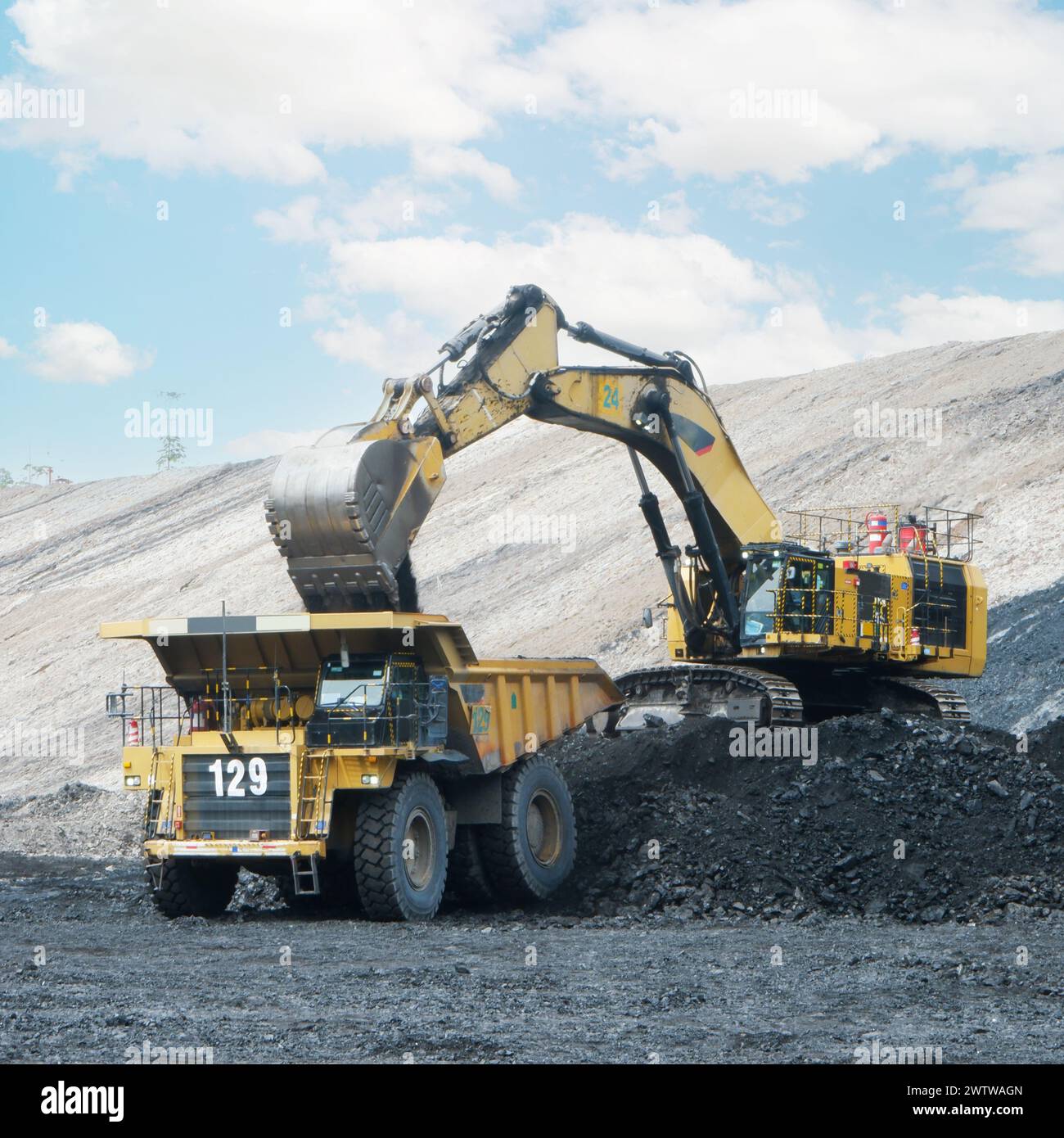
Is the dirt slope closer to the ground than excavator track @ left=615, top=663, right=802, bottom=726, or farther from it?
farther from it

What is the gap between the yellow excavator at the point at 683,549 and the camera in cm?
1217

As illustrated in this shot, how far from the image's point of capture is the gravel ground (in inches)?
300

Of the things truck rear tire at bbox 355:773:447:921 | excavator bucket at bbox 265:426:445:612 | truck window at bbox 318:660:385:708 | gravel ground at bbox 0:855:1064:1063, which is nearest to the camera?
gravel ground at bbox 0:855:1064:1063

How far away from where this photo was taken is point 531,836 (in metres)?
14.3

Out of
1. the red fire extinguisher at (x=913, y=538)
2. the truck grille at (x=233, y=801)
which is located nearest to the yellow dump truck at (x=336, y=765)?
the truck grille at (x=233, y=801)

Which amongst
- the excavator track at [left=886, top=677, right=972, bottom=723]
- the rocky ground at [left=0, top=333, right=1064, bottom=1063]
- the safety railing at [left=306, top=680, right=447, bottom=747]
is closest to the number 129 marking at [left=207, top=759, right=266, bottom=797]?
the safety railing at [left=306, top=680, right=447, bottom=747]

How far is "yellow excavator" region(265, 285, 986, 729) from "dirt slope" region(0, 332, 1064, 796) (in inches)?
449

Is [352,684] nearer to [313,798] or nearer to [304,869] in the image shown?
[313,798]

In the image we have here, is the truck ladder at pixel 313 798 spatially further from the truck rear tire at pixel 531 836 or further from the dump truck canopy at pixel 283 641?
the truck rear tire at pixel 531 836

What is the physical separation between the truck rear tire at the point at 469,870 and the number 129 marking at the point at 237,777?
2.29 m

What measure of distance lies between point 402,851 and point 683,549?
286 inches

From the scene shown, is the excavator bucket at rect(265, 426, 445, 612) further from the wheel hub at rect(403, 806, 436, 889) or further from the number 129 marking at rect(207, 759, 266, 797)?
the wheel hub at rect(403, 806, 436, 889)

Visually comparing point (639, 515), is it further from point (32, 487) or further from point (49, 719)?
point (32, 487)
